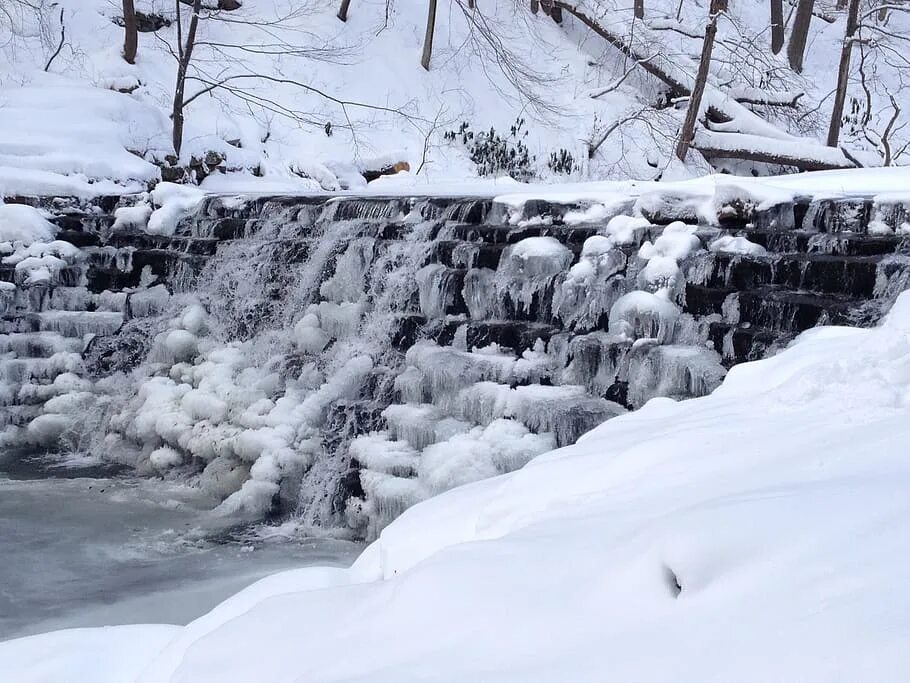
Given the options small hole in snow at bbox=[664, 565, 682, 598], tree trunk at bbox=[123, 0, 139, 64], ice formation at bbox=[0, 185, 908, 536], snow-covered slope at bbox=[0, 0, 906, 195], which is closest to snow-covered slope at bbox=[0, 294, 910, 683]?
small hole in snow at bbox=[664, 565, 682, 598]

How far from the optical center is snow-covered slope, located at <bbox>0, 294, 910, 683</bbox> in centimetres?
128

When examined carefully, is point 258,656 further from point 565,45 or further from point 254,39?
point 565,45

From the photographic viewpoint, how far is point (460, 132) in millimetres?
16188

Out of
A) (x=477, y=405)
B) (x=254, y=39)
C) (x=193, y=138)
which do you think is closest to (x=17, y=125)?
(x=193, y=138)

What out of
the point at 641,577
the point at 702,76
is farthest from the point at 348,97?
the point at 641,577

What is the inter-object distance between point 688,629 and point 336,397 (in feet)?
15.5

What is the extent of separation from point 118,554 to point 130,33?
11560 mm

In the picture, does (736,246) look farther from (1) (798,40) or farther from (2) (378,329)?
(1) (798,40)

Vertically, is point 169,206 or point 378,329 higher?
point 169,206

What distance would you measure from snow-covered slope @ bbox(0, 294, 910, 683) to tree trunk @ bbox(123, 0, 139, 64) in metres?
13.3

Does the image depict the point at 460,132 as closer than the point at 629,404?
No

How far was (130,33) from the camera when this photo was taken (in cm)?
1401

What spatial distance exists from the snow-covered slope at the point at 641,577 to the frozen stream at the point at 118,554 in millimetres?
1742

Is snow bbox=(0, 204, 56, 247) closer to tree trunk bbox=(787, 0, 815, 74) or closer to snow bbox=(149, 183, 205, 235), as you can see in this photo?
snow bbox=(149, 183, 205, 235)
